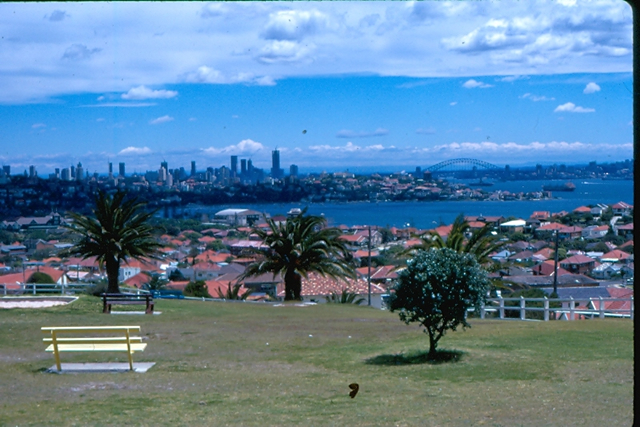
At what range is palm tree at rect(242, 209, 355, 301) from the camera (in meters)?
28.6

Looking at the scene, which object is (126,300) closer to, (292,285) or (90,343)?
(90,343)

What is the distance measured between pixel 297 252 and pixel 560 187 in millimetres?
54978

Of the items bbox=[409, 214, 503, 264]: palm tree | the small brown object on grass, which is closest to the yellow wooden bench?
the small brown object on grass

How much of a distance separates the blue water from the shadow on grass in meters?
38.9

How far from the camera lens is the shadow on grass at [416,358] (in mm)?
12055

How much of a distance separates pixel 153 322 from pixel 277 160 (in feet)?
132

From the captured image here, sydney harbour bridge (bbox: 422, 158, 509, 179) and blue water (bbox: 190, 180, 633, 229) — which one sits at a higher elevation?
sydney harbour bridge (bbox: 422, 158, 509, 179)

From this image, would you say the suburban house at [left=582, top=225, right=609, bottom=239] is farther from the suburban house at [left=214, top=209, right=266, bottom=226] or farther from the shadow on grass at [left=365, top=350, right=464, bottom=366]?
the shadow on grass at [left=365, top=350, right=464, bottom=366]

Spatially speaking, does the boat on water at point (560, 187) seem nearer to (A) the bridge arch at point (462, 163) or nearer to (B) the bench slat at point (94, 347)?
(A) the bridge arch at point (462, 163)

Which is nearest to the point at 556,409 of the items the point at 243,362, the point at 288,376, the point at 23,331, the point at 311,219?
the point at 288,376

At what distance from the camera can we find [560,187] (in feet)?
251

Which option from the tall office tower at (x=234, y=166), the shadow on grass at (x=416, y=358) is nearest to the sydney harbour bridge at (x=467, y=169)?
the tall office tower at (x=234, y=166)

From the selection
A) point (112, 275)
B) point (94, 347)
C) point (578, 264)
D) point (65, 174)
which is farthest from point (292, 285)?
point (65, 174)

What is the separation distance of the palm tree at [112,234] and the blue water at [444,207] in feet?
83.1
